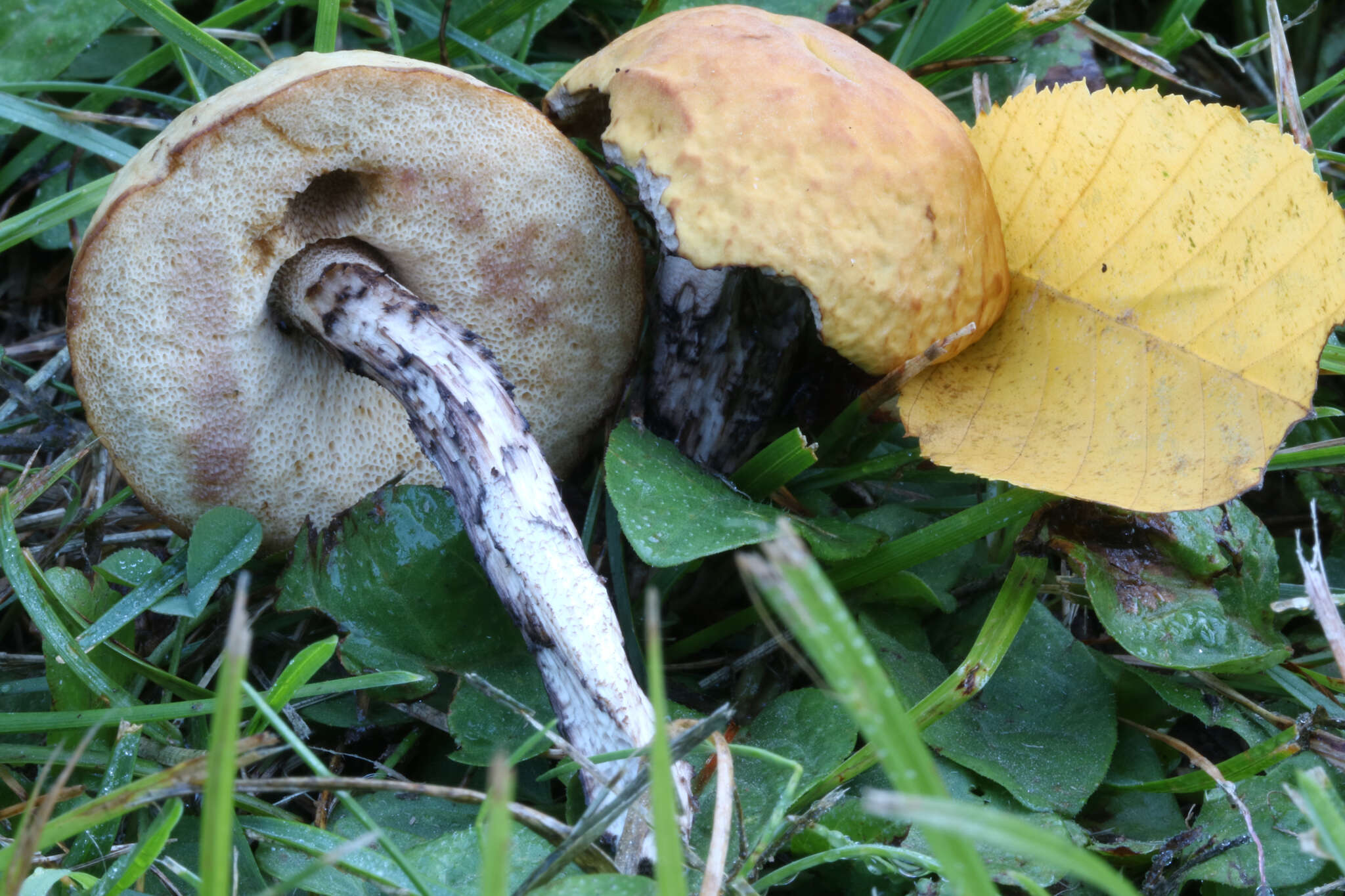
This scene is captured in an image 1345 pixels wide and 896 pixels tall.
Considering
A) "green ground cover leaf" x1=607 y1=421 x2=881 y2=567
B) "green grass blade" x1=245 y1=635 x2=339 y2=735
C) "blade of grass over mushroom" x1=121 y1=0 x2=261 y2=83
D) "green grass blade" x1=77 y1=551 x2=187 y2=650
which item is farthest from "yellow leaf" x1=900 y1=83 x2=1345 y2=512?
"blade of grass over mushroom" x1=121 y1=0 x2=261 y2=83

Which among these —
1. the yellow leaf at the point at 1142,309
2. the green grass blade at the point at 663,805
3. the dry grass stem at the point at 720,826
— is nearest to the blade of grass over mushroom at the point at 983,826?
the green grass blade at the point at 663,805

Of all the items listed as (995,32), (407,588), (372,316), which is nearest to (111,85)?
(372,316)

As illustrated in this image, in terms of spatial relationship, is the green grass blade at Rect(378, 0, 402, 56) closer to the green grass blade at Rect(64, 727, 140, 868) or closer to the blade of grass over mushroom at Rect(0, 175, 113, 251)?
the blade of grass over mushroom at Rect(0, 175, 113, 251)

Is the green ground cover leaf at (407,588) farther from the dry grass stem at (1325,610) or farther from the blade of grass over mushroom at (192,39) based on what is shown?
the dry grass stem at (1325,610)

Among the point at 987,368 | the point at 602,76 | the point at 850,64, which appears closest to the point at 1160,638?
the point at 987,368

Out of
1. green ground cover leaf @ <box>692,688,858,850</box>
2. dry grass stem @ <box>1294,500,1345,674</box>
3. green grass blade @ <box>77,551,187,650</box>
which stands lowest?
green ground cover leaf @ <box>692,688,858,850</box>

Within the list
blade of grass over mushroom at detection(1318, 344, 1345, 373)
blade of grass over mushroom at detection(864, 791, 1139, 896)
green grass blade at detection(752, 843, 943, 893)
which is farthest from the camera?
blade of grass over mushroom at detection(1318, 344, 1345, 373)

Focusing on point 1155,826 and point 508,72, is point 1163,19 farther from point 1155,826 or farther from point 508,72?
point 1155,826
